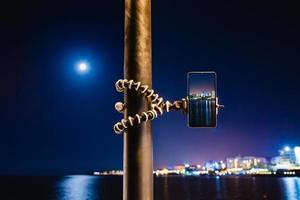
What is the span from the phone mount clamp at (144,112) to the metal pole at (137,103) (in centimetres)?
3

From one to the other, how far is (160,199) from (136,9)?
97.1m

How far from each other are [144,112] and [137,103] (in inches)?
3.3

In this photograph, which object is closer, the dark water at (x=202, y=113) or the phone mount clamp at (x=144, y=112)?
the phone mount clamp at (x=144, y=112)

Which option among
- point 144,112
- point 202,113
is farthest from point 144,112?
point 202,113

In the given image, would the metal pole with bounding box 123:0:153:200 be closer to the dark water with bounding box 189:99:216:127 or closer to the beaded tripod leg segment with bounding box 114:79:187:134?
the beaded tripod leg segment with bounding box 114:79:187:134

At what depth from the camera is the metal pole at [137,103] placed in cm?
232

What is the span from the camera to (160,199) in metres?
96.3

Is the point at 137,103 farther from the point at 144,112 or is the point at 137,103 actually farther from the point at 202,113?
the point at 202,113

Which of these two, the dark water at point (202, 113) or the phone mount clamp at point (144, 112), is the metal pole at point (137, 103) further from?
the dark water at point (202, 113)

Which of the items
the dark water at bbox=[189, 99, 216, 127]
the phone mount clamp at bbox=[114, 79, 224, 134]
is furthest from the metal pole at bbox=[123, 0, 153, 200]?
the dark water at bbox=[189, 99, 216, 127]

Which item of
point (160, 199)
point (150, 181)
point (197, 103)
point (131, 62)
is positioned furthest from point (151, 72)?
point (160, 199)

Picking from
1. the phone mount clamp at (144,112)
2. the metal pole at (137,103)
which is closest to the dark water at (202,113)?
the phone mount clamp at (144,112)

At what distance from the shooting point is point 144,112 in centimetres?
238

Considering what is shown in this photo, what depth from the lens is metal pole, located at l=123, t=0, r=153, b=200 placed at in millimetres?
2322
